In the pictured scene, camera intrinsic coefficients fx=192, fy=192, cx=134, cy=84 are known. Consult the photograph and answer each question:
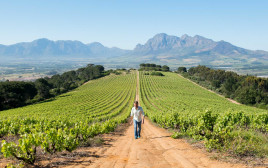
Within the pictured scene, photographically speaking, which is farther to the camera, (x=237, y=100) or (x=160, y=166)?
(x=237, y=100)

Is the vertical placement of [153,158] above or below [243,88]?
above

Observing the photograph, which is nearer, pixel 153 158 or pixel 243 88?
pixel 153 158

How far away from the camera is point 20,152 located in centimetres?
790

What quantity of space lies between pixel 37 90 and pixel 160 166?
305 ft

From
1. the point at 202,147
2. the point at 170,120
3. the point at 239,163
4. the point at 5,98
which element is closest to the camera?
the point at 239,163

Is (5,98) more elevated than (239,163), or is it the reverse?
(239,163)

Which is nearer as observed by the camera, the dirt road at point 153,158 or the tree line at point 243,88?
the dirt road at point 153,158

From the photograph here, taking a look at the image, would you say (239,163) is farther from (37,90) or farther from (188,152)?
(37,90)

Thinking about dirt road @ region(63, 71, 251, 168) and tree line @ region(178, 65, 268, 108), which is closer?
dirt road @ region(63, 71, 251, 168)

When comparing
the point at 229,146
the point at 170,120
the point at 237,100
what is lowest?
the point at 237,100

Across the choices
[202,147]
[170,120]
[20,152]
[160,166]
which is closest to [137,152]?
[160,166]

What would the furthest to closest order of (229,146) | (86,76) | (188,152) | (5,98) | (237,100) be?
(86,76), (237,100), (5,98), (188,152), (229,146)

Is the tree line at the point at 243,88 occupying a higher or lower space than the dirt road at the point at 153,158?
lower

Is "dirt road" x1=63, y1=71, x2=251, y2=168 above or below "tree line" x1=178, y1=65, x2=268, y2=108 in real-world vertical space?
above
